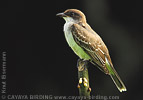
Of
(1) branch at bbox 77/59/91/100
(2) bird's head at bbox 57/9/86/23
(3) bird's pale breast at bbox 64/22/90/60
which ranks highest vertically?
(2) bird's head at bbox 57/9/86/23

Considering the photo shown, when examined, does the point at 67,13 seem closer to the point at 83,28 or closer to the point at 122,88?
the point at 83,28

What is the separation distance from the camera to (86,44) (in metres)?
4.53

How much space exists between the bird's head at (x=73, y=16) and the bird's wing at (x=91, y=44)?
0.15 metres

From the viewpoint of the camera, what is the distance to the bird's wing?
4.45 m

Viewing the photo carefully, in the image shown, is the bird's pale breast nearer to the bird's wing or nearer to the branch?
the bird's wing

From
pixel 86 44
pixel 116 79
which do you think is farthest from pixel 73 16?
pixel 116 79

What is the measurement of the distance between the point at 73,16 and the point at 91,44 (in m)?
0.62

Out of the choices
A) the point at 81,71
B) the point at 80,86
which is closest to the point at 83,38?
the point at 81,71

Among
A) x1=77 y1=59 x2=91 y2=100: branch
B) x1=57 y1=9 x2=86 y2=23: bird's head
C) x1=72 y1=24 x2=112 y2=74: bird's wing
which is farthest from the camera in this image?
x1=57 y1=9 x2=86 y2=23: bird's head

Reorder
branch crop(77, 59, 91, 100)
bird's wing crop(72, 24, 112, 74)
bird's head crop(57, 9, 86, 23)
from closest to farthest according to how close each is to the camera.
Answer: branch crop(77, 59, 91, 100)
bird's wing crop(72, 24, 112, 74)
bird's head crop(57, 9, 86, 23)

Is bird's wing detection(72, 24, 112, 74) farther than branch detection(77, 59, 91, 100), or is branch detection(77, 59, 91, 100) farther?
bird's wing detection(72, 24, 112, 74)

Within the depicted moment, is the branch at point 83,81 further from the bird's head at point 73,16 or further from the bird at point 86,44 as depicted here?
the bird's head at point 73,16

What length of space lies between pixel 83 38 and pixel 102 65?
0.60 meters

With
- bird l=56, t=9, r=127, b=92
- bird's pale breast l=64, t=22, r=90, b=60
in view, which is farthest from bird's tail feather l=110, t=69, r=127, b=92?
bird's pale breast l=64, t=22, r=90, b=60
